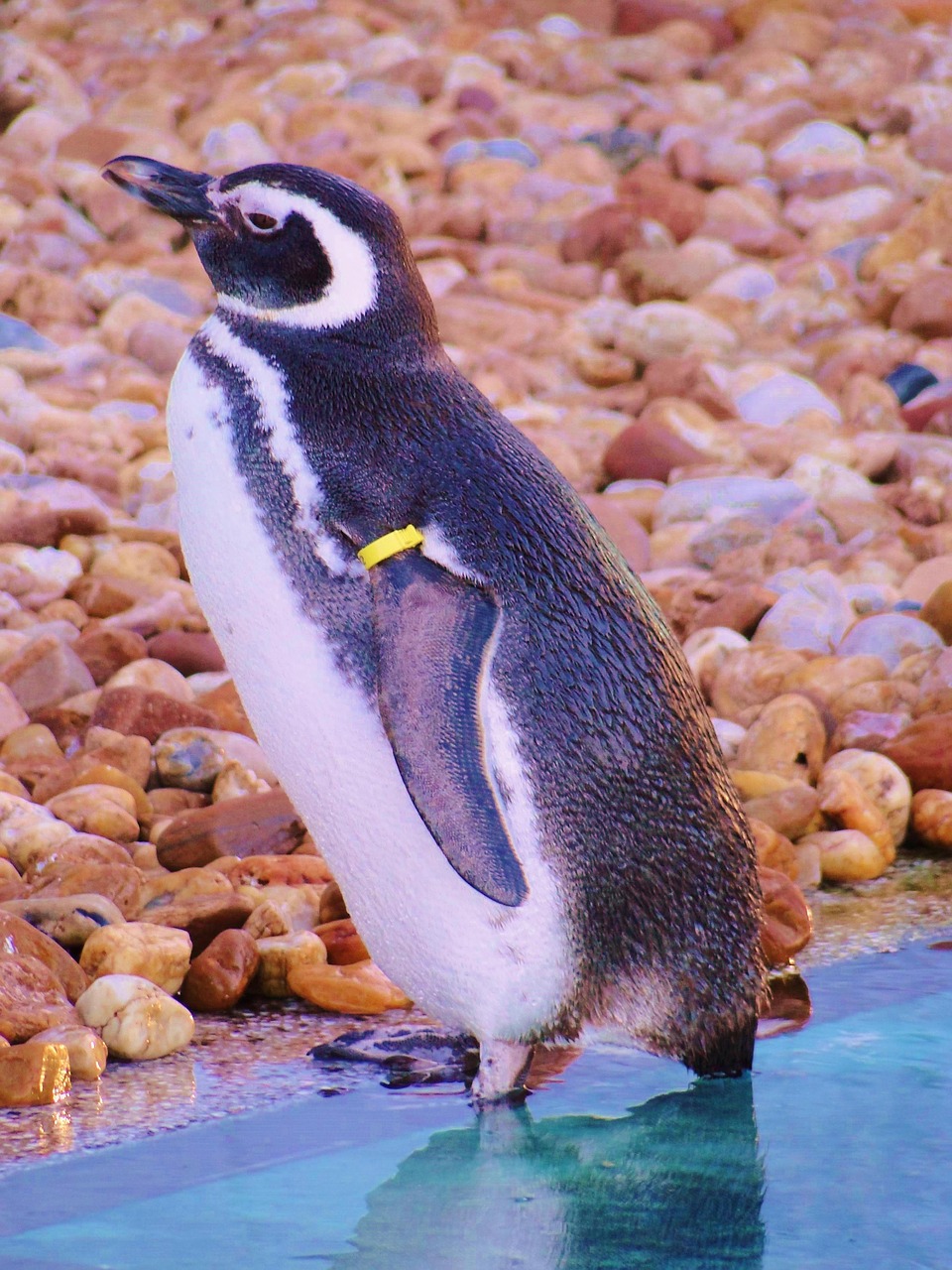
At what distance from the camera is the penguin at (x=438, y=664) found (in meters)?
2.14

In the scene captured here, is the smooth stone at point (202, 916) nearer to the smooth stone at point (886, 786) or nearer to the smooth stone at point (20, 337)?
the smooth stone at point (886, 786)

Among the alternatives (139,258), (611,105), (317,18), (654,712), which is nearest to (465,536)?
(654,712)

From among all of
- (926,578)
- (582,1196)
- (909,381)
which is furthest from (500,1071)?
(909,381)

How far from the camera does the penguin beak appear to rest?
235 cm

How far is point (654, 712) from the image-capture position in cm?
223

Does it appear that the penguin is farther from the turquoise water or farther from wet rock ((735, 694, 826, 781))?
wet rock ((735, 694, 826, 781))

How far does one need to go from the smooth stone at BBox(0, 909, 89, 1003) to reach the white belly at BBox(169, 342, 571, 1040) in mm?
466

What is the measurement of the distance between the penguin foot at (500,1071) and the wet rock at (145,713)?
1.63 meters

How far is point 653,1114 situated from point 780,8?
10028mm

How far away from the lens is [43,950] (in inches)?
99.1

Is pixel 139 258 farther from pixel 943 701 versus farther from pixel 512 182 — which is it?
pixel 943 701

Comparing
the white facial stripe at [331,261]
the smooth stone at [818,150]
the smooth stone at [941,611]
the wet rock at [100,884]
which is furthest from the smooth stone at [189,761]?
the smooth stone at [818,150]

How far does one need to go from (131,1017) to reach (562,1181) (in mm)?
701

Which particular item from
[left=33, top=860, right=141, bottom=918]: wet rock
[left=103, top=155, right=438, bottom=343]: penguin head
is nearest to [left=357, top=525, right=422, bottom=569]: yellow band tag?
[left=103, top=155, right=438, bottom=343]: penguin head
